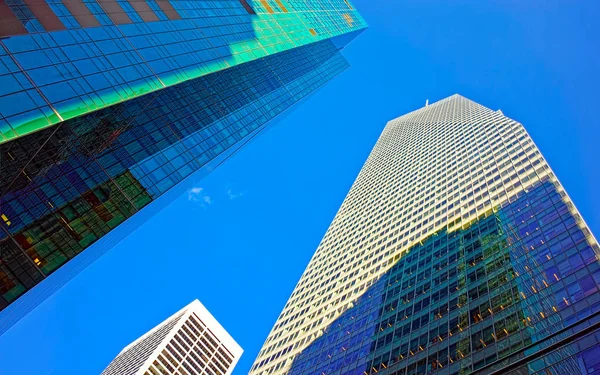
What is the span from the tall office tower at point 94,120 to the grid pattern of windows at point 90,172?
11 cm

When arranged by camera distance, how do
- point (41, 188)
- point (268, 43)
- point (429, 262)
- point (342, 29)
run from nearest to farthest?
1. point (41, 188)
2. point (429, 262)
3. point (268, 43)
4. point (342, 29)

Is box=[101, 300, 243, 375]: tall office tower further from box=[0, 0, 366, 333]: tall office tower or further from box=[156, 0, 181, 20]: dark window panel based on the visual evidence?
box=[156, 0, 181, 20]: dark window panel

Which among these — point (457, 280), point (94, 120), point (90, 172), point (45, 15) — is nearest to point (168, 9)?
point (45, 15)

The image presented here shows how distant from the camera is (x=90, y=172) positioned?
45281 millimetres

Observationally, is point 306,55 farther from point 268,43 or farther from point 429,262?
point 429,262

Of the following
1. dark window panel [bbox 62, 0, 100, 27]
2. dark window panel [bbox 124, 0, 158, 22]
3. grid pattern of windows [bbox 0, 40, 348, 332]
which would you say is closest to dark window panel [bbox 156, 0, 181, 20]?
dark window panel [bbox 124, 0, 158, 22]

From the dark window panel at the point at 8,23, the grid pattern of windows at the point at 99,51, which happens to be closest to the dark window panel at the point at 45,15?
the grid pattern of windows at the point at 99,51

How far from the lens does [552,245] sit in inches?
2109

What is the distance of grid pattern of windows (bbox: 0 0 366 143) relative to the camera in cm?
3659

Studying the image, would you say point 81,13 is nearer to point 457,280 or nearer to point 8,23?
point 8,23

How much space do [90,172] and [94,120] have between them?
16.0 feet

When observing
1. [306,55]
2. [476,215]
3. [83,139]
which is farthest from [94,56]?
[306,55]

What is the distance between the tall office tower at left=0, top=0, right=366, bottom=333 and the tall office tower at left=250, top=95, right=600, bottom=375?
2904cm

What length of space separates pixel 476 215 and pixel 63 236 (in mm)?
55569
